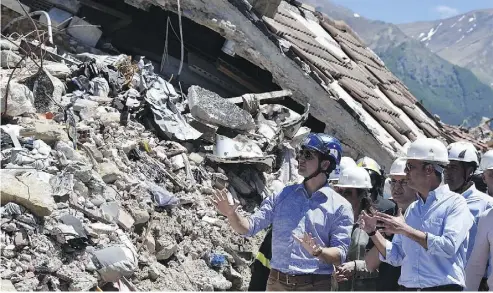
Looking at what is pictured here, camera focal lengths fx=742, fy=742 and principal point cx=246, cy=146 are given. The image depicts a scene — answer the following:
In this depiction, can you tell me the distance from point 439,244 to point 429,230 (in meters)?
0.16

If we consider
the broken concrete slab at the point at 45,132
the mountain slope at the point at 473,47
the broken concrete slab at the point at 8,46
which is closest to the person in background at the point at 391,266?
the broken concrete slab at the point at 45,132

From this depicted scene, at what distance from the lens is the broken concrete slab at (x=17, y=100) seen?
6434 millimetres

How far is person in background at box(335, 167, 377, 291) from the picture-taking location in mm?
4871

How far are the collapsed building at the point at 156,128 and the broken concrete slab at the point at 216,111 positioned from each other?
0.05 feet

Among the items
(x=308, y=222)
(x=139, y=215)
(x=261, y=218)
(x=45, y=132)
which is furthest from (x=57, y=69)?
(x=308, y=222)

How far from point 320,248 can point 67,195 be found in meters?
2.26

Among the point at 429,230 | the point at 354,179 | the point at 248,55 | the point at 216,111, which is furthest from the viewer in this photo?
the point at 248,55

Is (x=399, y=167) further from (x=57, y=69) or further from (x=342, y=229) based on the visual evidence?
(x=57, y=69)

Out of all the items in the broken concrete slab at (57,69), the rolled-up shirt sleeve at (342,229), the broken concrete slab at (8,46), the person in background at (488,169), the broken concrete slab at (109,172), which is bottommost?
the broken concrete slab at (109,172)

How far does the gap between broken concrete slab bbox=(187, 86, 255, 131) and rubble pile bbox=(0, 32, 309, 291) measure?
13mm

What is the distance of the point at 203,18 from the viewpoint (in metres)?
8.99

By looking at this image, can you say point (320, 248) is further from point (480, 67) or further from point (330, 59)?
point (480, 67)

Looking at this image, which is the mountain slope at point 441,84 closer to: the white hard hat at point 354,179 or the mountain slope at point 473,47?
the mountain slope at point 473,47

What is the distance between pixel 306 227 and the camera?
4621 millimetres
